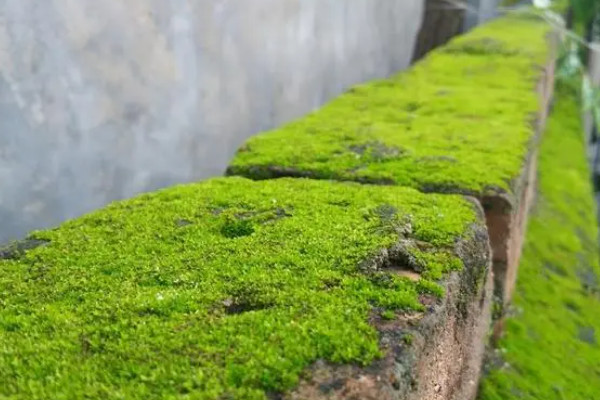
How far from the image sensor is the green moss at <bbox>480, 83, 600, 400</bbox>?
2.97 meters

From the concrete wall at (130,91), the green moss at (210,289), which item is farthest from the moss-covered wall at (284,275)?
the concrete wall at (130,91)

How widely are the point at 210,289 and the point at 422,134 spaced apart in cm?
194

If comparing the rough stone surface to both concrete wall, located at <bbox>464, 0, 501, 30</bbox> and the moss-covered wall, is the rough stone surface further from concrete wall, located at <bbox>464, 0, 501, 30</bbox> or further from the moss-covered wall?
concrete wall, located at <bbox>464, 0, 501, 30</bbox>

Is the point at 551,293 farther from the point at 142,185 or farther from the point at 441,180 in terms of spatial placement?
the point at 142,185

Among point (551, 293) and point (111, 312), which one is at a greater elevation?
point (111, 312)

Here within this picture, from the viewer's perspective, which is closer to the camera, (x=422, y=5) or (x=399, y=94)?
(x=399, y=94)

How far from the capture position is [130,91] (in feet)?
10.3

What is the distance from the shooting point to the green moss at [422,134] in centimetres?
284

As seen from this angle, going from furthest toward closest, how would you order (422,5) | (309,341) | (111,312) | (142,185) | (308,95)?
1. (422,5)
2. (308,95)
3. (142,185)
4. (111,312)
5. (309,341)

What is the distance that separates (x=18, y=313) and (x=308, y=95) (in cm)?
345

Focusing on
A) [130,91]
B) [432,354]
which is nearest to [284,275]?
[432,354]

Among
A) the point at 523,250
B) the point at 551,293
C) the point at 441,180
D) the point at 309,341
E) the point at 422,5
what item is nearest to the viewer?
the point at 309,341

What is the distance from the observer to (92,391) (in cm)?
133

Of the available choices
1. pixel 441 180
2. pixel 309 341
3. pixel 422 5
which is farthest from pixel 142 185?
pixel 422 5
